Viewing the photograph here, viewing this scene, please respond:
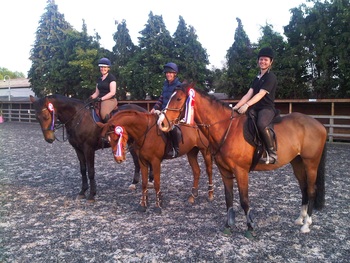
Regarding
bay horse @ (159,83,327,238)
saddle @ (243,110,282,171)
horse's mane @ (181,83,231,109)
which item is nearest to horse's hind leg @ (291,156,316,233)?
bay horse @ (159,83,327,238)

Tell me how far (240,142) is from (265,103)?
76cm

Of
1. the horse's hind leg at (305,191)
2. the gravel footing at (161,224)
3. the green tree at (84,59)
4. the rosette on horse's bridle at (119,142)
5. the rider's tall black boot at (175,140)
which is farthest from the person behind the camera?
the green tree at (84,59)

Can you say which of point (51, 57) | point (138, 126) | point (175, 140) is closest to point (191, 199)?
point (175, 140)

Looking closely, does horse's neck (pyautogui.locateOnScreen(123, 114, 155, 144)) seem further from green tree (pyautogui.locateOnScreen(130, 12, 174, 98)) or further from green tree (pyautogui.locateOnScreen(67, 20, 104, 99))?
green tree (pyautogui.locateOnScreen(67, 20, 104, 99))

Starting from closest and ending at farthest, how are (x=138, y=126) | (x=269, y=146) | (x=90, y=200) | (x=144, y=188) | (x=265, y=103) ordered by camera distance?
(x=269, y=146) < (x=265, y=103) < (x=138, y=126) < (x=144, y=188) < (x=90, y=200)

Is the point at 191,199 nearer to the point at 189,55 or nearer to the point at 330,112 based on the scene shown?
the point at 330,112

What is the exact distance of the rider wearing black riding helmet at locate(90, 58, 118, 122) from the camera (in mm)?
5914

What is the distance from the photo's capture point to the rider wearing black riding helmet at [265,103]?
403 cm

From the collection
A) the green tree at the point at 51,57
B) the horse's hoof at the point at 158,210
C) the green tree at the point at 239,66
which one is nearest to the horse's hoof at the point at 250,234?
the horse's hoof at the point at 158,210

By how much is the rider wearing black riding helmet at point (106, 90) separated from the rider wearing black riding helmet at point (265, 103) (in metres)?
2.91

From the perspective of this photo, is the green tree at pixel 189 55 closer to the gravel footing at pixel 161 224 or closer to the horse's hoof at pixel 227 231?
the gravel footing at pixel 161 224

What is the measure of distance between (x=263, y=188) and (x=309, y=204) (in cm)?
221

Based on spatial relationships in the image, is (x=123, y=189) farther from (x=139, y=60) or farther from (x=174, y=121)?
(x=139, y=60)

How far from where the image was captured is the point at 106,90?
618 cm
